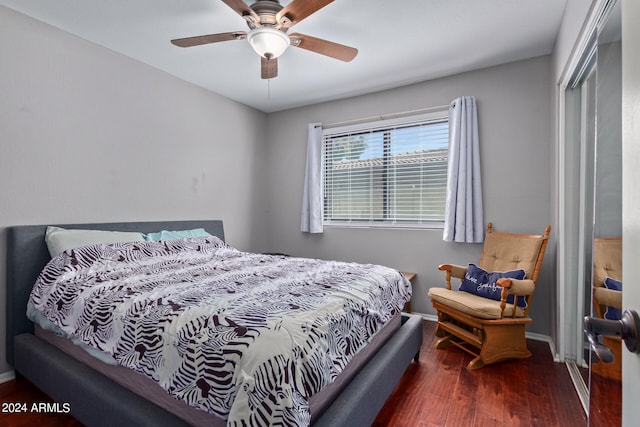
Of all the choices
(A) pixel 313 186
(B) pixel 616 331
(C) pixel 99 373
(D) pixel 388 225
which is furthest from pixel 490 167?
(C) pixel 99 373

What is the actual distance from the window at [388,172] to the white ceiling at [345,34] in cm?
54

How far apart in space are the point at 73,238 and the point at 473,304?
2981mm

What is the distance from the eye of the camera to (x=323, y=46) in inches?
83.7

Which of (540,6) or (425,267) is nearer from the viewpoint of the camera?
(540,6)

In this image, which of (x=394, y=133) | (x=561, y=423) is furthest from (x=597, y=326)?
(x=394, y=133)

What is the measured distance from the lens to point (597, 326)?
2.18 ft

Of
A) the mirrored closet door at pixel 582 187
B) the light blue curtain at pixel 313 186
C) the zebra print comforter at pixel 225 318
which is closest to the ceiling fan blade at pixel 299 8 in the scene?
the mirrored closet door at pixel 582 187

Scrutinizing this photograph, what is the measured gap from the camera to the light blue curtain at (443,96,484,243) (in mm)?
3045

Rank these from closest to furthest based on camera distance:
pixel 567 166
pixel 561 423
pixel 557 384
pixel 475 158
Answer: pixel 561 423 < pixel 557 384 < pixel 567 166 < pixel 475 158

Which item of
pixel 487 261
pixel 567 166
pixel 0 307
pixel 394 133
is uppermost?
pixel 394 133

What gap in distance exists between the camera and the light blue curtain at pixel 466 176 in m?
3.04

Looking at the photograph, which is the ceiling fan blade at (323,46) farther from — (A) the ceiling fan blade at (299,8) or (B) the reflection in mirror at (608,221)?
(B) the reflection in mirror at (608,221)

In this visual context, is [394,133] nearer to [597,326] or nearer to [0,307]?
[597,326]

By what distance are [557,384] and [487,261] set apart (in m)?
1.03
